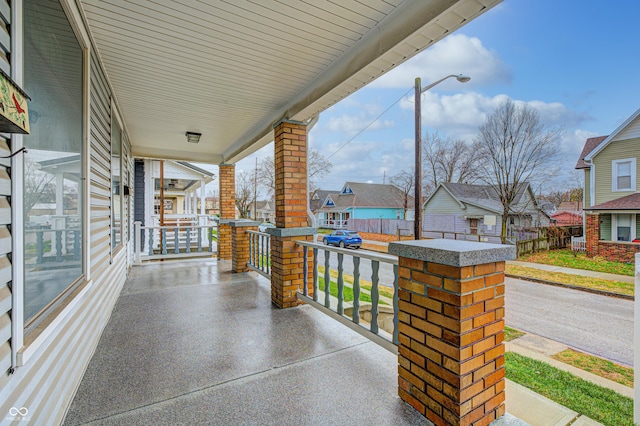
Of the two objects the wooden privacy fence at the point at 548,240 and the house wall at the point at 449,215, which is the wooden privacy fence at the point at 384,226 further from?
the wooden privacy fence at the point at 548,240

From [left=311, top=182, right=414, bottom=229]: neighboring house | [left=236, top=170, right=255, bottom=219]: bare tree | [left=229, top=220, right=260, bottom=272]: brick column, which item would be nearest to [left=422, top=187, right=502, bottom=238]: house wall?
[left=311, top=182, right=414, bottom=229]: neighboring house

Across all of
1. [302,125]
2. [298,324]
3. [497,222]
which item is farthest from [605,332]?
[497,222]

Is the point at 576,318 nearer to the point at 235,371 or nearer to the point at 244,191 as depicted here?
the point at 235,371

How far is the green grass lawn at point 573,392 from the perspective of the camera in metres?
2.20

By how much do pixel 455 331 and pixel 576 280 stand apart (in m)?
8.67

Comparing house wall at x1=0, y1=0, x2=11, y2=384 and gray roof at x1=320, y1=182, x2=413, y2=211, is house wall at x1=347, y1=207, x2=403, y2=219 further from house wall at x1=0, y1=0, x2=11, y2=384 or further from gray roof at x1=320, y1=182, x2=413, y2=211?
house wall at x1=0, y1=0, x2=11, y2=384

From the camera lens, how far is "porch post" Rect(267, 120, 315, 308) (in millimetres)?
3559

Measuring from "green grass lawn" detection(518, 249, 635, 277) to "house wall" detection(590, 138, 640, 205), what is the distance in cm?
244

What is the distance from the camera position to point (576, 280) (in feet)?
24.9

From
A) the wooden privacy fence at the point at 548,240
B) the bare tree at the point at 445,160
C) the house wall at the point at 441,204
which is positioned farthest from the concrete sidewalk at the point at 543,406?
the bare tree at the point at 445,160

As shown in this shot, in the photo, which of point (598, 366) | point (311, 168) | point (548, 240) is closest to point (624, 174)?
point (548, 240)

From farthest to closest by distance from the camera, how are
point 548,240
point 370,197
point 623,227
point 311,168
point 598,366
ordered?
point 370,197 < point 311,168 < point 548,240 < point 623,227 < point 598,366

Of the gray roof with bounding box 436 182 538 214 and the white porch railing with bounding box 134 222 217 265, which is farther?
the gray roof with bounding box 436 182 538 214

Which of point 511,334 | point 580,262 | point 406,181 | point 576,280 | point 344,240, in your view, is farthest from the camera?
point 406,181
